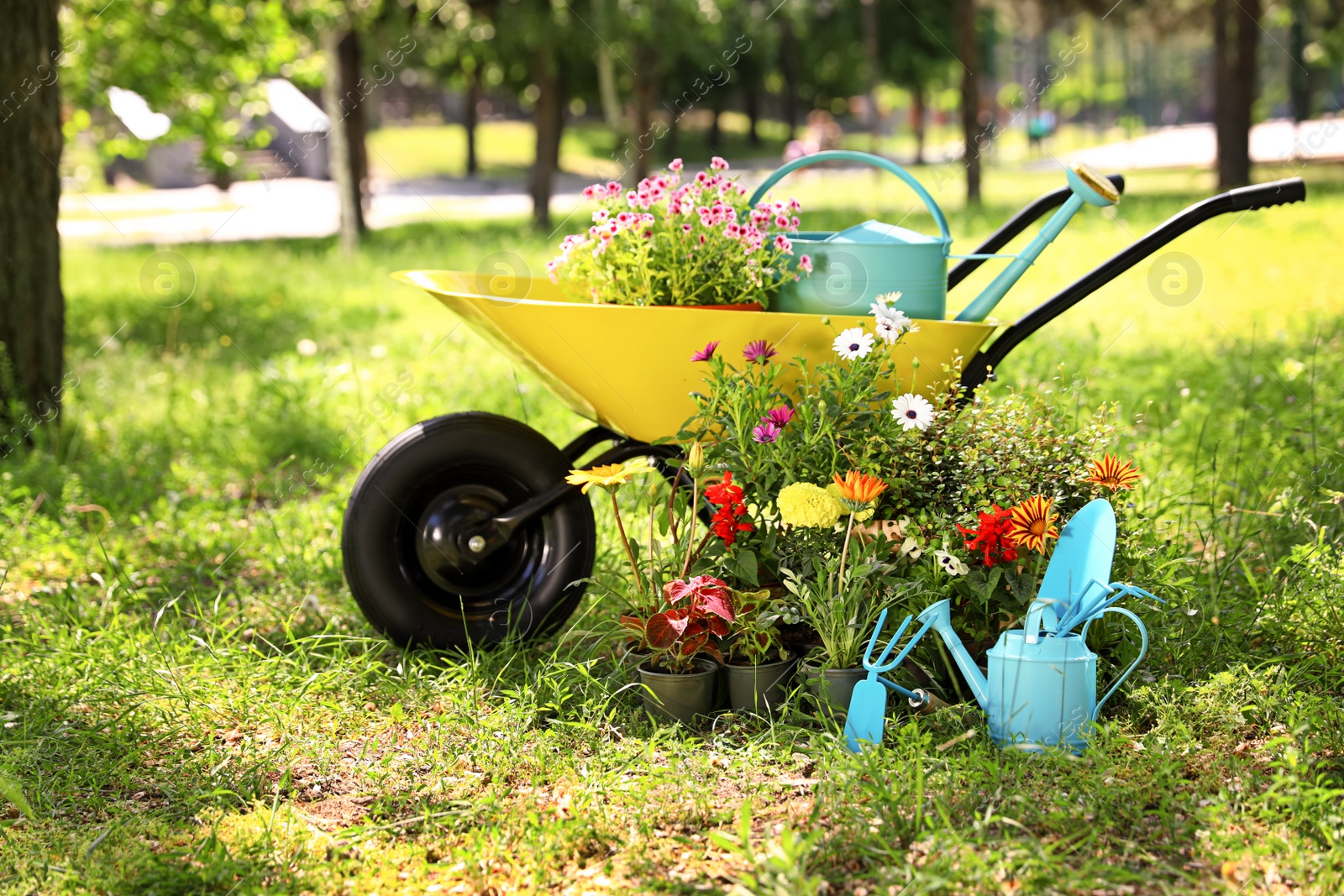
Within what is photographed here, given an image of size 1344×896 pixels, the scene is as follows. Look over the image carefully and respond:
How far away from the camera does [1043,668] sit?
8.16ft

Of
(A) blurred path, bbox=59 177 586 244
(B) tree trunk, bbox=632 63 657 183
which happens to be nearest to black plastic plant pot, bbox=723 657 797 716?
(A) blurred path, bbox=59 177 586 244

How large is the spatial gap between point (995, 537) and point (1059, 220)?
0.91 meters

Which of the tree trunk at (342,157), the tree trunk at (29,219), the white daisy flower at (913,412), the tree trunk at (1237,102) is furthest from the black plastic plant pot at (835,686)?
the tree trunk at (1237,102)

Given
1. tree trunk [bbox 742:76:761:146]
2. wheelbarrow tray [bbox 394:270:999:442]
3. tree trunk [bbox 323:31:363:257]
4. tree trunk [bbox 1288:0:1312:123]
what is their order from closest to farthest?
wheelbarrow tray [bbox 394:270:999:442], tree trunk [bbox 323:31:363:257], tree trunk [bbox 1288:0:1312:123], tree trunk [bbox 742:76:761:146]

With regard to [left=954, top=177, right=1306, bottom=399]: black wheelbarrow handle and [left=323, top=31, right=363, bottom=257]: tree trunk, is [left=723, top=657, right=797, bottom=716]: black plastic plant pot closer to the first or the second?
[left=954, top=177, right=1306, bottom=399]: black wheelbarrow handle

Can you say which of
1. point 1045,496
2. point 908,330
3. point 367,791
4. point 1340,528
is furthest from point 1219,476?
point 367,791

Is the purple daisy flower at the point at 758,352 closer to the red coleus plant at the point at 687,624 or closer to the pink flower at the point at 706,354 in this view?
the pink flower at the point at 706,354

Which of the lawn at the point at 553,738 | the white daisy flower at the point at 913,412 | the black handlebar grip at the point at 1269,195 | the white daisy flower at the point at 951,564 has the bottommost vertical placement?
the lawn at the point at 553,738

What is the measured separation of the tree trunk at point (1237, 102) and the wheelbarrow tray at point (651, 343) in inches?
541

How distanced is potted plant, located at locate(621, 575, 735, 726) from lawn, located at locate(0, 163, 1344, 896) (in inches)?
3.4

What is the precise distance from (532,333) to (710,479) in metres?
0.60

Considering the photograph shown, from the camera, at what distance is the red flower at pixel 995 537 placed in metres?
2.71

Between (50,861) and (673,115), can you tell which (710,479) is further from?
(673,115)

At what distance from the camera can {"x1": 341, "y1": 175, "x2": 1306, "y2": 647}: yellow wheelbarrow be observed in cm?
295
